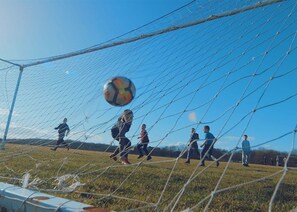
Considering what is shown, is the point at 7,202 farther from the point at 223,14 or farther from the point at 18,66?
the point at 18,66

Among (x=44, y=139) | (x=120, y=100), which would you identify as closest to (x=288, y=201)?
(x=120, y=100)

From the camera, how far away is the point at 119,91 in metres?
6.32

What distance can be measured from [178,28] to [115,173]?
224 centimetres

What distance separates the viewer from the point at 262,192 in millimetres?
3834

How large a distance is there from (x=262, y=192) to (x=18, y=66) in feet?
27.8

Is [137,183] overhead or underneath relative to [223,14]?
underneath

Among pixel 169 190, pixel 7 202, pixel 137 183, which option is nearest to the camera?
pixel 7 202

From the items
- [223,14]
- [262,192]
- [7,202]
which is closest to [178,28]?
[223,14]

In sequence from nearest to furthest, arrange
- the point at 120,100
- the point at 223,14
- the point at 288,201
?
1. the point at 288,201
2. the point at 223,14
3. the point at 120,100

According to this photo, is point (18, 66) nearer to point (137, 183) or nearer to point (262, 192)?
point (137, 183)

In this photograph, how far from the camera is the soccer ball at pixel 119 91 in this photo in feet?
20.5

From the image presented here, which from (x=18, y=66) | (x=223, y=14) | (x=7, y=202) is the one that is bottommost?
(x=7, y=202)

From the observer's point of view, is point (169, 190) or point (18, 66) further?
point (18, 66)

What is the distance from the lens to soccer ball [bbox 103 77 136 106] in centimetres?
626
